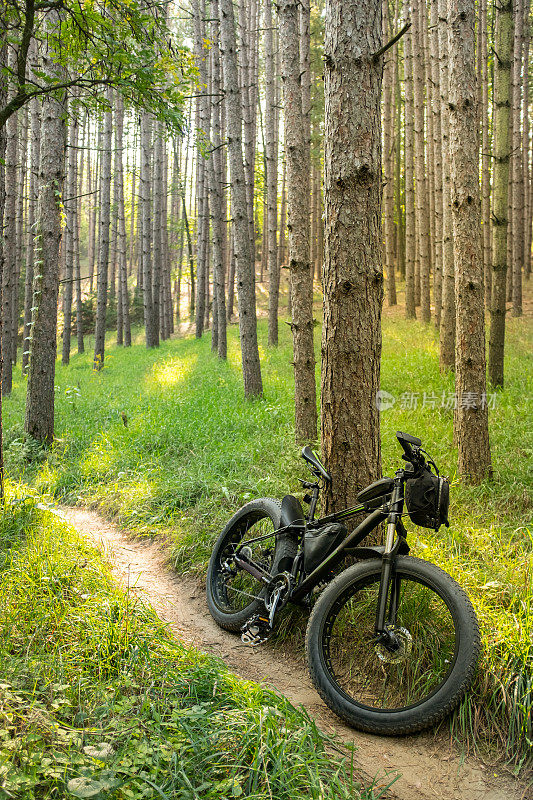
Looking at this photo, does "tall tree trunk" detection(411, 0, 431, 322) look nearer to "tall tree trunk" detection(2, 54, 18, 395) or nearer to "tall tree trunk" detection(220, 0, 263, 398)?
"tall tree trunk" detection(220, 0, 263, 398)

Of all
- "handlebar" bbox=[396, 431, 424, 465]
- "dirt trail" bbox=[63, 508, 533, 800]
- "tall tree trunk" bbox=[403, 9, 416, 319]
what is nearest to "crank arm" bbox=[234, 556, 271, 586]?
"dirt trail" bbox=[63, 508, 533, 800]

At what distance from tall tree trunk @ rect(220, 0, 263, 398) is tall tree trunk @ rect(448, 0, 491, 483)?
4.50m

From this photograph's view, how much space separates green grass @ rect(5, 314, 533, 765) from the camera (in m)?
2.92

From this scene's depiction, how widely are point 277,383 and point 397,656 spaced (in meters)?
7.18

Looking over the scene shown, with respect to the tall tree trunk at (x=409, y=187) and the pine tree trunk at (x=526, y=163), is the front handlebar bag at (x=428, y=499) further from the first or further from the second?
the pine tree trunk at (x=526, y=163)

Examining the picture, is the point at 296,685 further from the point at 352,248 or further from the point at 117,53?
the point at 117,53

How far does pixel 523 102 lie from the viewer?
1800 cm

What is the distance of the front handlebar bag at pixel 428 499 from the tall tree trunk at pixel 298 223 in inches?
142

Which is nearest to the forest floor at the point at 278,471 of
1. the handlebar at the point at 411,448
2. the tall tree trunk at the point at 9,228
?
the handlebar at the point at 411,448

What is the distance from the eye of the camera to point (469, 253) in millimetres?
5242

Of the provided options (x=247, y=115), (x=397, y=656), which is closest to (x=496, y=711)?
(x=397, y=656)

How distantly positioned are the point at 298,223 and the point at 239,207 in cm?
326

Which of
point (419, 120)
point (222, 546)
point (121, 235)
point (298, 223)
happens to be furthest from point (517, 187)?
point (222, 546)

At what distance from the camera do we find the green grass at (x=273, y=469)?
2.92 metres
